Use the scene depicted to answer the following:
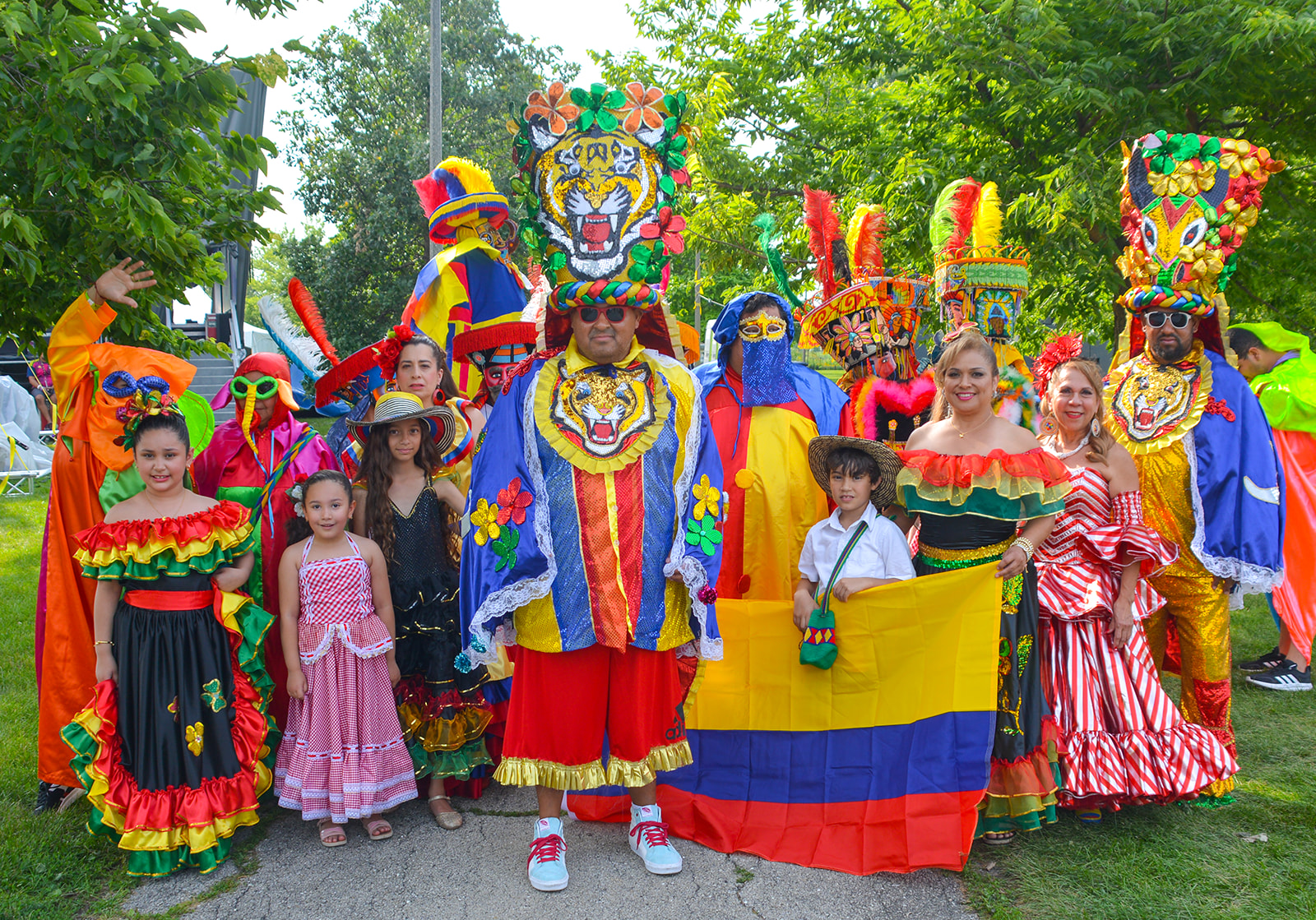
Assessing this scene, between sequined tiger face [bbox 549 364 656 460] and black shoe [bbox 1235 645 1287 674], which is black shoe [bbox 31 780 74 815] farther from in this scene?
black shoe [bbox 1235 645 1287 674]

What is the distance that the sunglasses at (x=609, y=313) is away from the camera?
3.34 meters

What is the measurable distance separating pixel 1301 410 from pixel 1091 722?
3.57 m

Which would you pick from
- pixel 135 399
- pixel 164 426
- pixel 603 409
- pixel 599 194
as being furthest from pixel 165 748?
pixel 599 194

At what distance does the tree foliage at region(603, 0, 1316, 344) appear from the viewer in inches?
252

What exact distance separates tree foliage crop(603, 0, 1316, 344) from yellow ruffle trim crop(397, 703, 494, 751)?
5.18 meters

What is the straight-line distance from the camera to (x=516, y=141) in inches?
130

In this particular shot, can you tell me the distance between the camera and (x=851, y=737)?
3.74 metres

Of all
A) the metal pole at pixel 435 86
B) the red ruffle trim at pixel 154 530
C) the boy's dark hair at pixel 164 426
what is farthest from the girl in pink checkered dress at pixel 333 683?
the metal pole at pixel 435 86

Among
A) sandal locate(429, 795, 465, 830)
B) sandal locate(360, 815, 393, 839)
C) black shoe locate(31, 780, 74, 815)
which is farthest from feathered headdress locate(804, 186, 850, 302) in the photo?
black shoe locate(31, 780, 74, 815)

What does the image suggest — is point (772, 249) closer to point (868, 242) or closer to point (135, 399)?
point (868, 242)

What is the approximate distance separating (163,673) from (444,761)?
1193 millimetres

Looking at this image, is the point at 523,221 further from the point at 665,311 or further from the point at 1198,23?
the point at 1198,23

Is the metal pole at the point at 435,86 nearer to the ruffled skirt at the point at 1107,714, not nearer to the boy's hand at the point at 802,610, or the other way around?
the boy's hand at the point at 802,610

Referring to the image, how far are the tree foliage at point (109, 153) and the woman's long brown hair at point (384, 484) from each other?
116cm
